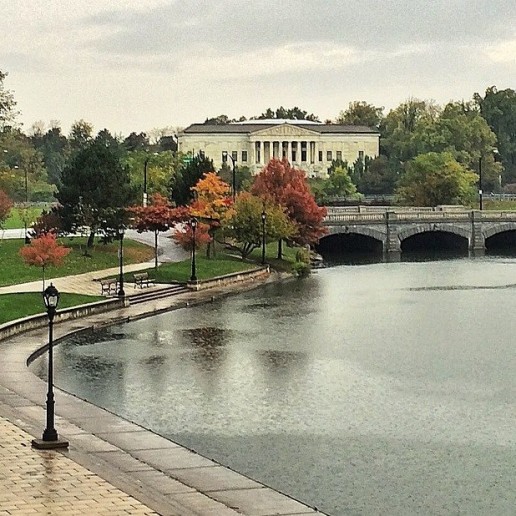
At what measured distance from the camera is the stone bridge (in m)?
123

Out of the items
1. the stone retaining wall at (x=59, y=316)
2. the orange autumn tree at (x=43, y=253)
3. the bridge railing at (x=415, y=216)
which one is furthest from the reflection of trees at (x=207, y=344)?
the bridge railing at (x=415, y=216)

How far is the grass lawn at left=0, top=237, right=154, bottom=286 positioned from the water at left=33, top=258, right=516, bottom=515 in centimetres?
1261

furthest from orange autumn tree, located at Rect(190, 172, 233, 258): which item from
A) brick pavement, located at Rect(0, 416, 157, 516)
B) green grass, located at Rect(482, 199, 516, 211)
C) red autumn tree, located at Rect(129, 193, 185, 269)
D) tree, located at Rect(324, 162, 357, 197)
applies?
tree, located at Rect(324, 162, 357, 197)

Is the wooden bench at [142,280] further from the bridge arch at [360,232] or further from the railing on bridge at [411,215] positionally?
the railing on bridge at [411,215]

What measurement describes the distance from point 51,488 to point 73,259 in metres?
57.2

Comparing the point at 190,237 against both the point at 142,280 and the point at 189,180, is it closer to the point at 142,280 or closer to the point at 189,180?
the point at 142,280

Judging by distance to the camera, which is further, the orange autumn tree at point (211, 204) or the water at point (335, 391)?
the orange autumn tree at point (211, 204)

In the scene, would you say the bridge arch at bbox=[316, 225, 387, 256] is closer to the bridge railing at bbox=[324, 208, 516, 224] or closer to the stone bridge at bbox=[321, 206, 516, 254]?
the stone bridge at bbox=[321, 206, 516, 254]

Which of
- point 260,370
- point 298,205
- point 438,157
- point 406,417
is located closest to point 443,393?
point 406,417

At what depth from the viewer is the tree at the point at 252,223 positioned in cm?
8925

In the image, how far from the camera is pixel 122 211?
8494 centimetres

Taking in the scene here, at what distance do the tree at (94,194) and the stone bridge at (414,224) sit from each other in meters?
36.7

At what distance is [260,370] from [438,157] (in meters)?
120

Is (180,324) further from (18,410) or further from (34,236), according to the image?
(34,236)
